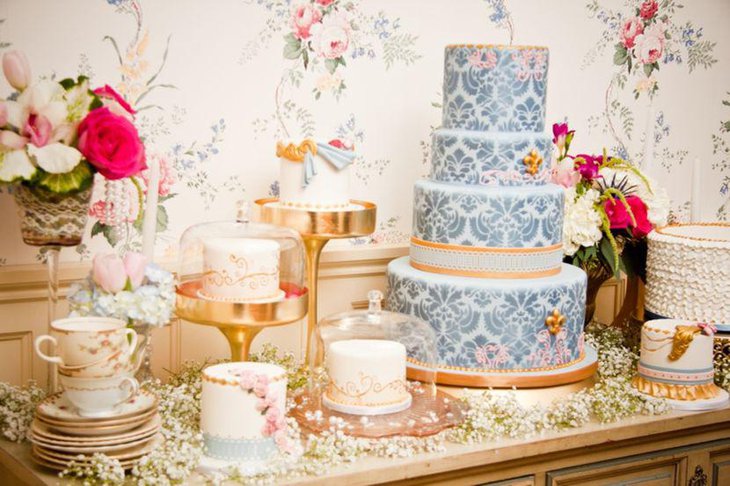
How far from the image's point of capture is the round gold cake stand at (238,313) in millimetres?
1905

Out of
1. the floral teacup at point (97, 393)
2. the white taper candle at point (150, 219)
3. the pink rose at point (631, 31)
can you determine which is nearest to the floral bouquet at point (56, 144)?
the white taper candle at point (150, 219)

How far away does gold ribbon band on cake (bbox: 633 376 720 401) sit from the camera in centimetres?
221

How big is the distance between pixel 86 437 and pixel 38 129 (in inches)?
20.6

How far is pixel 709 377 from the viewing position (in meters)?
2.24

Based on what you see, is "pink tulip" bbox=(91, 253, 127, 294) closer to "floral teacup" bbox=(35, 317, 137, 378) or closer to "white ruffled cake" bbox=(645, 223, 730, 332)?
"floral teacup" bbox=(35, 317, 137, 378)

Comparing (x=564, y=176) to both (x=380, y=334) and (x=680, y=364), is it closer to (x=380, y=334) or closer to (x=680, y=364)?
(x=680, y=364)

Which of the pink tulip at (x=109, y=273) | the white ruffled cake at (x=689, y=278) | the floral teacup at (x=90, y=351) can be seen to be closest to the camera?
the floral teacup at (x=90, y=351)

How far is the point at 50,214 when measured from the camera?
1863 millimetres

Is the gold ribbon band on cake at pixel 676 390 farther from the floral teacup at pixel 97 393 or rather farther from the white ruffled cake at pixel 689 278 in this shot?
the floral teacup at pixel 97 393

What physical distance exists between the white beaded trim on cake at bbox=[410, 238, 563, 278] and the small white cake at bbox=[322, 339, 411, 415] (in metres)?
0.29

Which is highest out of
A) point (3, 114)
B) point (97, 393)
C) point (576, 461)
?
point (3, 114)

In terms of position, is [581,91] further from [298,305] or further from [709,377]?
[298,305]

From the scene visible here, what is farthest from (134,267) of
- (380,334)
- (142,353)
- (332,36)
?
(332,36)

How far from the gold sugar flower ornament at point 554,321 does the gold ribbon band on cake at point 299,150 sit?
0.60 m
